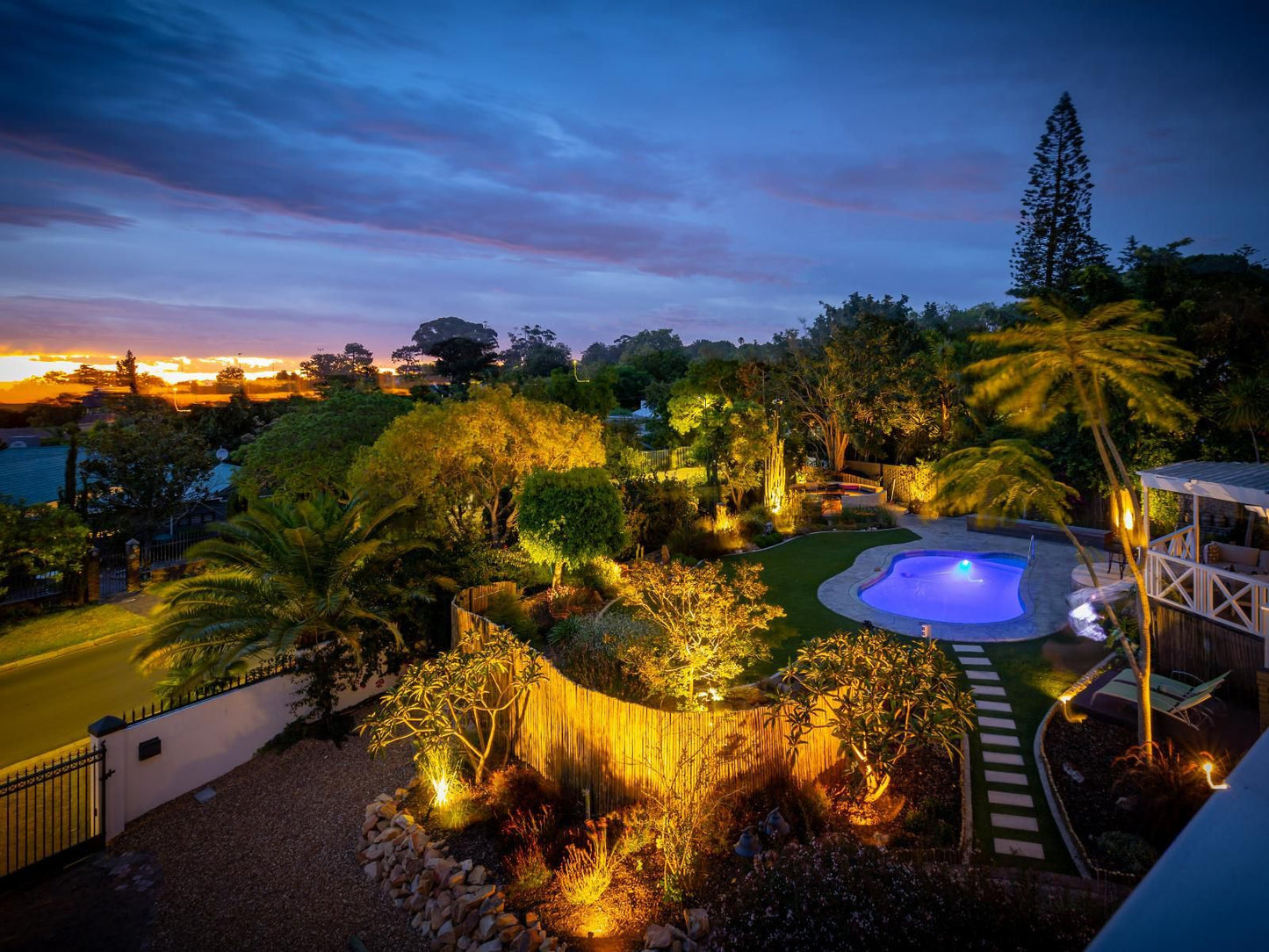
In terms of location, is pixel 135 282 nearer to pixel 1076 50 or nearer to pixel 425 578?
pixel 425 578

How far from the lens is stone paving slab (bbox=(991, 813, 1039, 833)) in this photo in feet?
21.1

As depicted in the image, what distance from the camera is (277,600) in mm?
10023

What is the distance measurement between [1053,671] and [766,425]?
13423 mm

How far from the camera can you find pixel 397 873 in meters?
6.64

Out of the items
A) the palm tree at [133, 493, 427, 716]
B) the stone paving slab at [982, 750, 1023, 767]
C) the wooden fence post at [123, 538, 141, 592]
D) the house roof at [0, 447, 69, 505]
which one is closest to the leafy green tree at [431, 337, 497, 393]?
the house roof at [0, 447, 69, 505]

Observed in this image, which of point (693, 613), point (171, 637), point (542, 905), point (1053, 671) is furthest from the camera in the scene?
point (1053, 671)

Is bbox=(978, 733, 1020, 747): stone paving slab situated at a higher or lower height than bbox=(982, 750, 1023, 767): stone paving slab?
higher

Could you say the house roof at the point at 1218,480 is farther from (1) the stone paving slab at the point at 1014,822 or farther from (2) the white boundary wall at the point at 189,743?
(2) the white boundary wall at the point at 189,743

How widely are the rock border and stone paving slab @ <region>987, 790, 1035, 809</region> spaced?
4.92m

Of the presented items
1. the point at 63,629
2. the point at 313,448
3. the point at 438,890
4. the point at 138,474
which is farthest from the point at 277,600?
→ the point at 138,474

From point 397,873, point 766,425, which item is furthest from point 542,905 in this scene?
point 766,425

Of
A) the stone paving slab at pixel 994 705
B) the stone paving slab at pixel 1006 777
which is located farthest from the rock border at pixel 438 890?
the stone paving slab at pixel 994 705

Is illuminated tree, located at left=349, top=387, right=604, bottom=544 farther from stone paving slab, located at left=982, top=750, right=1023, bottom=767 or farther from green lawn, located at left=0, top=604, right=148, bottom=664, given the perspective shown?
stone paving slab, located at left=982, top=750, right=1023, bottom=767

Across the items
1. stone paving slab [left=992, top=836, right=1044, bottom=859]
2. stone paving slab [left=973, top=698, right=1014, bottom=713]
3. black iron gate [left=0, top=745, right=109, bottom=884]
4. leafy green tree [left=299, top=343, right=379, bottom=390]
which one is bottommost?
black iron gate [left=0, top=745, right=109, bottom=884]
